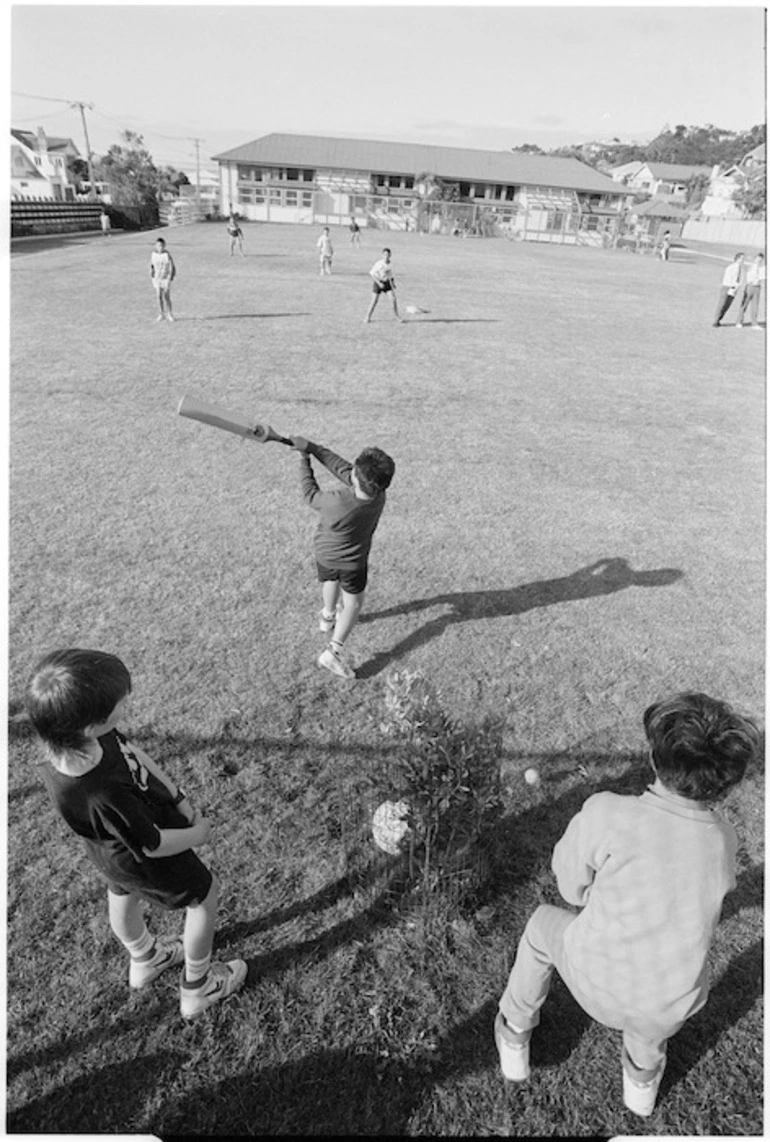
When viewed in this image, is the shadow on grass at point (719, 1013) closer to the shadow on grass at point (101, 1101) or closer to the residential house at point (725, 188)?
the shadow on grass at point (101, 1101)

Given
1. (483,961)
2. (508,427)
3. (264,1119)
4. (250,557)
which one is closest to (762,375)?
(508,427)

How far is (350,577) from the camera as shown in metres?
4.78

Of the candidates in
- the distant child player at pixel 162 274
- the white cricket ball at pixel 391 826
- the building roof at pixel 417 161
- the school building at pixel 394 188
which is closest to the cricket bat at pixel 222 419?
the white cricket ball at pixel 391 826

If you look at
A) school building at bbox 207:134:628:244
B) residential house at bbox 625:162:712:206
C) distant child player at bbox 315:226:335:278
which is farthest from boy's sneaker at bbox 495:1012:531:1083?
residential house at bbox 625:162:712:206

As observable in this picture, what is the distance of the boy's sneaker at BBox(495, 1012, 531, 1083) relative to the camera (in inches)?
105

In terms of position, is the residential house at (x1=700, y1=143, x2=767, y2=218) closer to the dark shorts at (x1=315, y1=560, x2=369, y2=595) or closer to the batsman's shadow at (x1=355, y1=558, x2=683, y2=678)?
the batsman's shadow at (x1=355, y1=558, x2=683, y2=678)

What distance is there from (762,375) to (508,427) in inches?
292

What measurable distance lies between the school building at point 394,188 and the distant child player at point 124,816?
63549 mm

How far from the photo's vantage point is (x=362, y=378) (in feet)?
39.4

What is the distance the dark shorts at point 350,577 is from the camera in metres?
4.77

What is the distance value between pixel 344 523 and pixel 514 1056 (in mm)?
3015

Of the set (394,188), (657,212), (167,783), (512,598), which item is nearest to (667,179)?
(657,212)

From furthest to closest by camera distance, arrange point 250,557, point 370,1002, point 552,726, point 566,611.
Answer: point 250,557 → point 566,611 → point 552,726 → point 370,1002

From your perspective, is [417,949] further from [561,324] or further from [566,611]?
[561,324]
